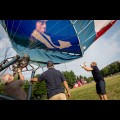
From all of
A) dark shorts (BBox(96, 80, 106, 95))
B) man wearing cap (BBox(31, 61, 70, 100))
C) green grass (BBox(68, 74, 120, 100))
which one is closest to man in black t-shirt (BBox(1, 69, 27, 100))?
man wearing cap (BBox(31, 61, 70, 100))

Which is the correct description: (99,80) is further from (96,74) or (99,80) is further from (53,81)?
(53,81)

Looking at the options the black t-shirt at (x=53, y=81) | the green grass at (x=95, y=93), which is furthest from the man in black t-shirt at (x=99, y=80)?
the black t-shirt at (x=53, y=81)

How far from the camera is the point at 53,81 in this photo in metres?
3.71

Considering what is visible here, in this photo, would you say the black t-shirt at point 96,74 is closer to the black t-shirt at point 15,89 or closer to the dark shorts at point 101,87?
the dark shorts at point 101,87

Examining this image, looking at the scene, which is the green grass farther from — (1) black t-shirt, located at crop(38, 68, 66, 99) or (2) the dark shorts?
(1) black t-shirt, located at crop(38, 68, 66, 99)

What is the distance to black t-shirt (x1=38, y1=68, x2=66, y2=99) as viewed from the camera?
367 centimetres

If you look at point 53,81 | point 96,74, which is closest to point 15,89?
point 53,81

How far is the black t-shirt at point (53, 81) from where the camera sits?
3.67 meters

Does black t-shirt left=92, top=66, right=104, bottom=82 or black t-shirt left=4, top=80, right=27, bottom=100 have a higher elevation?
black t-shirt left=92, top=66, right=104, bottom=82
